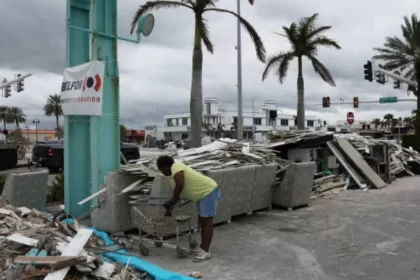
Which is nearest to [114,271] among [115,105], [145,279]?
[145,279]

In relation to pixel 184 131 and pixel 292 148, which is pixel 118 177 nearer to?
pixel 292 148

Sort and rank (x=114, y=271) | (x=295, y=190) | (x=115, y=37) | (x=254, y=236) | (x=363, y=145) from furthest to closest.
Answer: (x=363, y=145)
(x=295, y=190)
(x=115, y=37)
(x=254, y=236)
(x=114, y=271)

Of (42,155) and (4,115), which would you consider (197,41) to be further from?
(4,115)

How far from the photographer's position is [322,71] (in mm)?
26250

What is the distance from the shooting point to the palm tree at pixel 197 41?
55.5 feet

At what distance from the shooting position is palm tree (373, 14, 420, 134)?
30.8m

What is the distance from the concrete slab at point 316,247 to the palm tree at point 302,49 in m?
16.9

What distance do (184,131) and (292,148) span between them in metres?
76.6

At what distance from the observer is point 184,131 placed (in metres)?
89.1

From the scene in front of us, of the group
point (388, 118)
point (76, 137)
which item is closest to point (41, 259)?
point (76, 137)

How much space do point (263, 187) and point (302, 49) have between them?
18.1 metres

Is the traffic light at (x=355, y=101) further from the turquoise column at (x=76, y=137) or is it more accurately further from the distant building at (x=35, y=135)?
the distant building at (x=35, y=135)

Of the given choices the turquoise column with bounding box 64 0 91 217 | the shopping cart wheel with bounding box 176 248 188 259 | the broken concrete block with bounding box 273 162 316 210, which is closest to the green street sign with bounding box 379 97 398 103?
the broken concrete block with bounding box 273 162 316 210

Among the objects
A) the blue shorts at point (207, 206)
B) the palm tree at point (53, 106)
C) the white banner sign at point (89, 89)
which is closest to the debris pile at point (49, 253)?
the blue shorts at point (207, 206)
